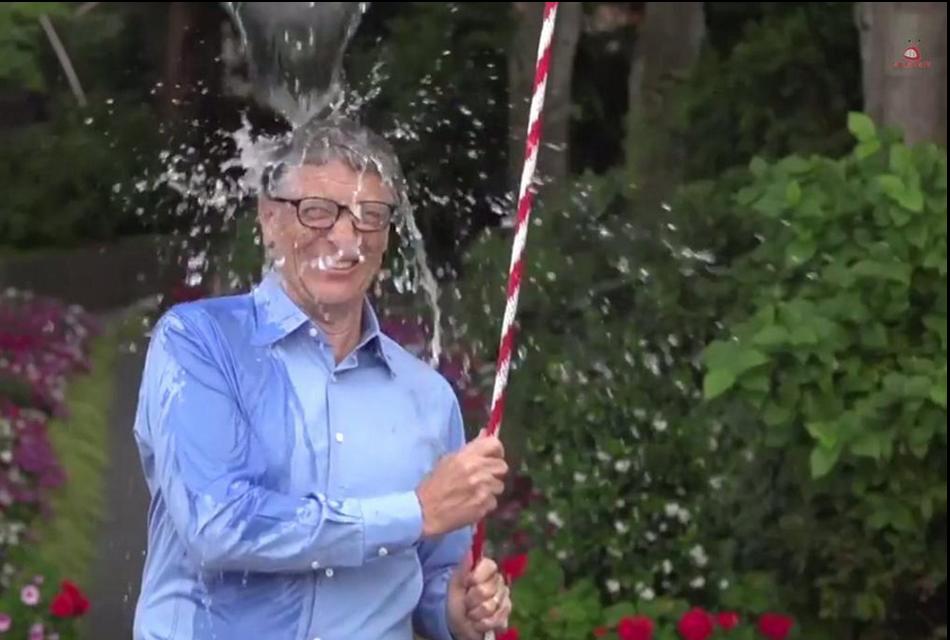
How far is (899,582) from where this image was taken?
490cm

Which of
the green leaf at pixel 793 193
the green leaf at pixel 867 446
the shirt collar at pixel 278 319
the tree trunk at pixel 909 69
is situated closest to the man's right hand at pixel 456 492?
the shirt collar at pixel 278 319

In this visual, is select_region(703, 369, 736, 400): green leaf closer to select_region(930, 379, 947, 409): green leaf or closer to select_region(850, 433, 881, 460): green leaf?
select_region(850, 433, 881, 460): green leaf

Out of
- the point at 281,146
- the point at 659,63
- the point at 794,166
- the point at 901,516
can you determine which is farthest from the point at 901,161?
the point at 659,63

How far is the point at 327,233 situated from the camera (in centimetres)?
255

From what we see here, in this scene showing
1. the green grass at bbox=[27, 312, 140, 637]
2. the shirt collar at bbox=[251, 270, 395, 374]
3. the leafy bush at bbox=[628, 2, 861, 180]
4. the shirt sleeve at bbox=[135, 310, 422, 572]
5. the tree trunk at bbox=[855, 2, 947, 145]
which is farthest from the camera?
the leafy bush at bbox=[628, 2, 861, 180]

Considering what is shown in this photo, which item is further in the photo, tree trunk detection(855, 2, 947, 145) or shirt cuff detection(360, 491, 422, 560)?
tree trunk detection(855, 2, 947, 145)

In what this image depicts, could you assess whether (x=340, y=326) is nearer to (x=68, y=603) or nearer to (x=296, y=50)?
(x=68, y=603)

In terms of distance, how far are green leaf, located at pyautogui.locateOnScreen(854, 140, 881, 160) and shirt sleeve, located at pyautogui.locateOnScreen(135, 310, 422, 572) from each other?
8.25 ft

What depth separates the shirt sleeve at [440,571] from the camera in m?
2.72

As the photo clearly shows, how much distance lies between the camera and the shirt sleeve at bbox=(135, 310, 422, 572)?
2320 millimetres

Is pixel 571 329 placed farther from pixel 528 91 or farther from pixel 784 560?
pixel 528 91

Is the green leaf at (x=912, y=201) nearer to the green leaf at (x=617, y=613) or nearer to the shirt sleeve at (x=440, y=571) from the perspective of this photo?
the green leaf at (x=617, y=613)

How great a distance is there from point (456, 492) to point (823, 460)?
7.20 feet

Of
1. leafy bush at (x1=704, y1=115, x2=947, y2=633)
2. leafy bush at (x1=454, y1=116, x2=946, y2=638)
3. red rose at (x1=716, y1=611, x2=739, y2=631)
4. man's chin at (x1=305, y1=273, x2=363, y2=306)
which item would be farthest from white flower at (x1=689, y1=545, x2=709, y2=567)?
man's chin at (x1=305, y1=273, x2=363, y2=306)
